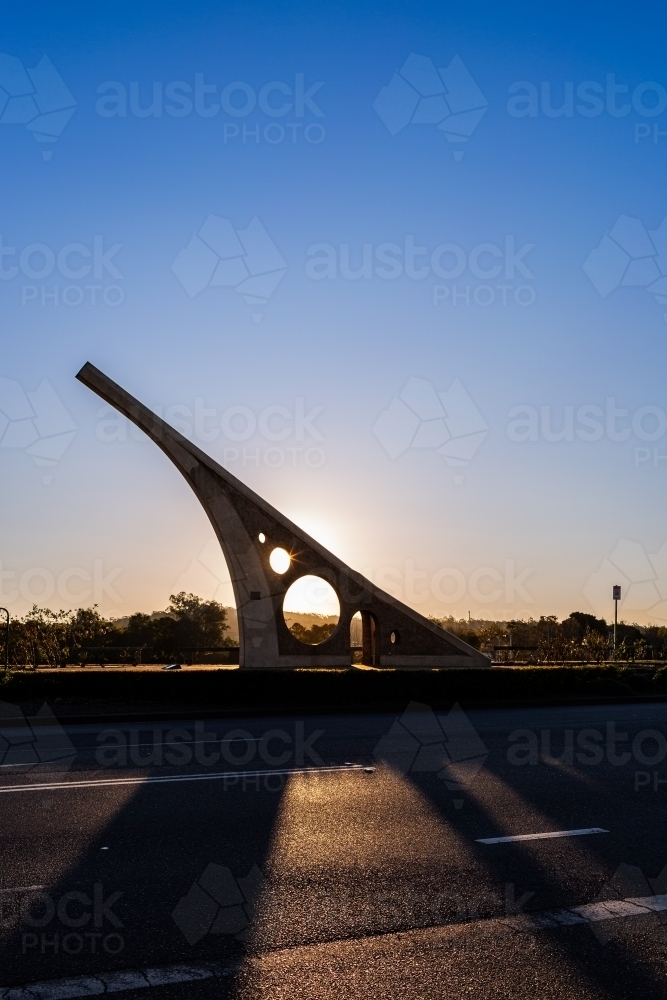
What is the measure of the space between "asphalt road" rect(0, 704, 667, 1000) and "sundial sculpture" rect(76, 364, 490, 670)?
50.0 ft

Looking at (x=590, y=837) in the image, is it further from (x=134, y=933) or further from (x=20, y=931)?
(x=20, y=931)

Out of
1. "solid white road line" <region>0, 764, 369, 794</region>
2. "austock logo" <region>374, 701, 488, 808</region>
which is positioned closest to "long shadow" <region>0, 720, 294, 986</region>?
"solid white road line" <region>0, 764, 369, 794</region>

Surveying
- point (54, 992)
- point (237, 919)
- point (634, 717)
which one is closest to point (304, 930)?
point (237, 919)

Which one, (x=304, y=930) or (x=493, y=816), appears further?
(x=493, y=816)

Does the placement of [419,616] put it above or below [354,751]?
above

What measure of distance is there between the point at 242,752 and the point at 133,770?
1858mm

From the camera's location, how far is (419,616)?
1139 inches

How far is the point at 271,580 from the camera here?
90.0ft

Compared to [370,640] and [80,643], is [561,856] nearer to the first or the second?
[370,640]

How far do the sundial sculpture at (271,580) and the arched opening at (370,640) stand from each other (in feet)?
0.21

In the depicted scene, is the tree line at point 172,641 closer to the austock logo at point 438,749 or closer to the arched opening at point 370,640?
the arched opening at point 370,640

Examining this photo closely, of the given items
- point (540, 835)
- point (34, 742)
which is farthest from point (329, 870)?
point (34, 742)

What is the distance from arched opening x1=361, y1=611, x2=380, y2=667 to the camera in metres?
28.7

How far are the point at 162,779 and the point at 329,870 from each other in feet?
11.9
